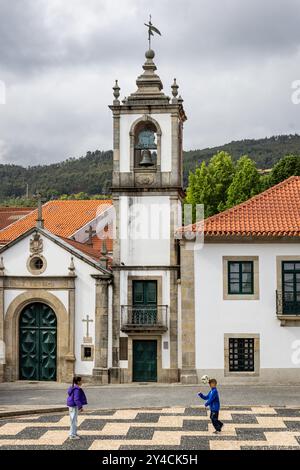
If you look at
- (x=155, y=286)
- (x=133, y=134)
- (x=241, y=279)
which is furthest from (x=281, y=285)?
(x=133, y=134)

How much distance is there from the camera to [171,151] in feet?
97.5

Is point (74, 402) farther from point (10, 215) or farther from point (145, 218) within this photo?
point (10, 215)

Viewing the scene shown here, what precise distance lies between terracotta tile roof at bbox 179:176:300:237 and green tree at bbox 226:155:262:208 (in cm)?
2071

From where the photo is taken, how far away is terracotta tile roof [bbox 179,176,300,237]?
27875 millimetres

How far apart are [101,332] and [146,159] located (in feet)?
21.6

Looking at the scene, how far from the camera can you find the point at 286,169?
2018 inches

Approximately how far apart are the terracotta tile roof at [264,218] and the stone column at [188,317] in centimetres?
111

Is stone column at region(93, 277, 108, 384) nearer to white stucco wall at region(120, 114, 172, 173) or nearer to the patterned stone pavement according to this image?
white stucco wall at region(120, 114, 172, 173)

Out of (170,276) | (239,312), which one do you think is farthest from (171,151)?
(239,312)

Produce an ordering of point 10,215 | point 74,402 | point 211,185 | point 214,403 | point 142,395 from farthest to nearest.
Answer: point 211,185 < point 10,215 < point 142,395 < point 214,403 < point 74,402

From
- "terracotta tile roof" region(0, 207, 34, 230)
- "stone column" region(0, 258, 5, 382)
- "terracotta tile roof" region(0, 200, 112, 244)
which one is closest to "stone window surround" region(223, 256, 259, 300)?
"stone column" region(0, 258, 5, 382)

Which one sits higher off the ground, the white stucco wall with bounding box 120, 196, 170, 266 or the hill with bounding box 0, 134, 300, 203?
the hill with bounding box 0, 134, 300, 203

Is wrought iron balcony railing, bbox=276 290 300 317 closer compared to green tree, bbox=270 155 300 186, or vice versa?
wrought iron balcony railing, bbox=276 290 300 317
